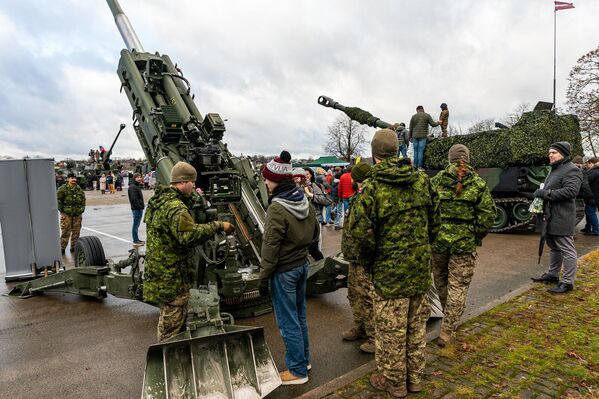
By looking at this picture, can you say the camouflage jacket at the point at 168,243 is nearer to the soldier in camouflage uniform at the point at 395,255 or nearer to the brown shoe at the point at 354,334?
the soldier in camouflage uniform at the point at 395,255

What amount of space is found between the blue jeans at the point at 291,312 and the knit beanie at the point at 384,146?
1051mm

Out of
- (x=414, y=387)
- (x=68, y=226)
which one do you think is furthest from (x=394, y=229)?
(x=68, y=226)

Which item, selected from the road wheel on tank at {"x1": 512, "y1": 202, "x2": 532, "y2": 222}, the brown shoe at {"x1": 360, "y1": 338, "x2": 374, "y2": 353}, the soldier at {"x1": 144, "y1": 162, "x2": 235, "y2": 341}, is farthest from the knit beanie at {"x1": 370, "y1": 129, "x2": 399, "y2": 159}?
the road wheel on tank at {"x1": 512, "y1": 202, "x2": 532, "y2": 222}

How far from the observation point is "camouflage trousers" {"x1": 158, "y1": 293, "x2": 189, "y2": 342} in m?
3.66

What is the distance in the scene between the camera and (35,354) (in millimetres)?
4379

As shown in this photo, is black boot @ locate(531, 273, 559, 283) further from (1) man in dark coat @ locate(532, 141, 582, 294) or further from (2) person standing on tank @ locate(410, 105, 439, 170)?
(2) person standing on tank @ locate(410, 105, 439, 170)

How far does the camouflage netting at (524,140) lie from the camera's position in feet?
34.8

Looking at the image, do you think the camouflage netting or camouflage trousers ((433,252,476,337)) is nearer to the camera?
camouflage trousers ((433,252,476,337))

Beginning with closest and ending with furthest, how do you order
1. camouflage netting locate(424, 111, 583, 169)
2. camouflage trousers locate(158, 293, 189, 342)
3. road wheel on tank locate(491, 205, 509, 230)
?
camouflage trousers locate(158, 293, 189, 342) → camouflage netting locate(424, 111, 583, 169) → road wheel on tank locate(491, 205, 509, 230)

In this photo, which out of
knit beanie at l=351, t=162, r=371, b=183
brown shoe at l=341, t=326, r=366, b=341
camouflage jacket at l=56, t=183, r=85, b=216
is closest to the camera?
knit beanie at l=351, t=162, r=371, b=183

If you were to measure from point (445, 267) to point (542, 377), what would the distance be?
130cm

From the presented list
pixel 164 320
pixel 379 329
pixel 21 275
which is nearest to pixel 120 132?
pixel 21 275

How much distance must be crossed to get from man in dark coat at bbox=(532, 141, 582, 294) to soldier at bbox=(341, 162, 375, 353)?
2.82 meters

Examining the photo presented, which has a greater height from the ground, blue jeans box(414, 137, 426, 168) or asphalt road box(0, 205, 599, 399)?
blue jeans box(414, 137, 426, 168)
